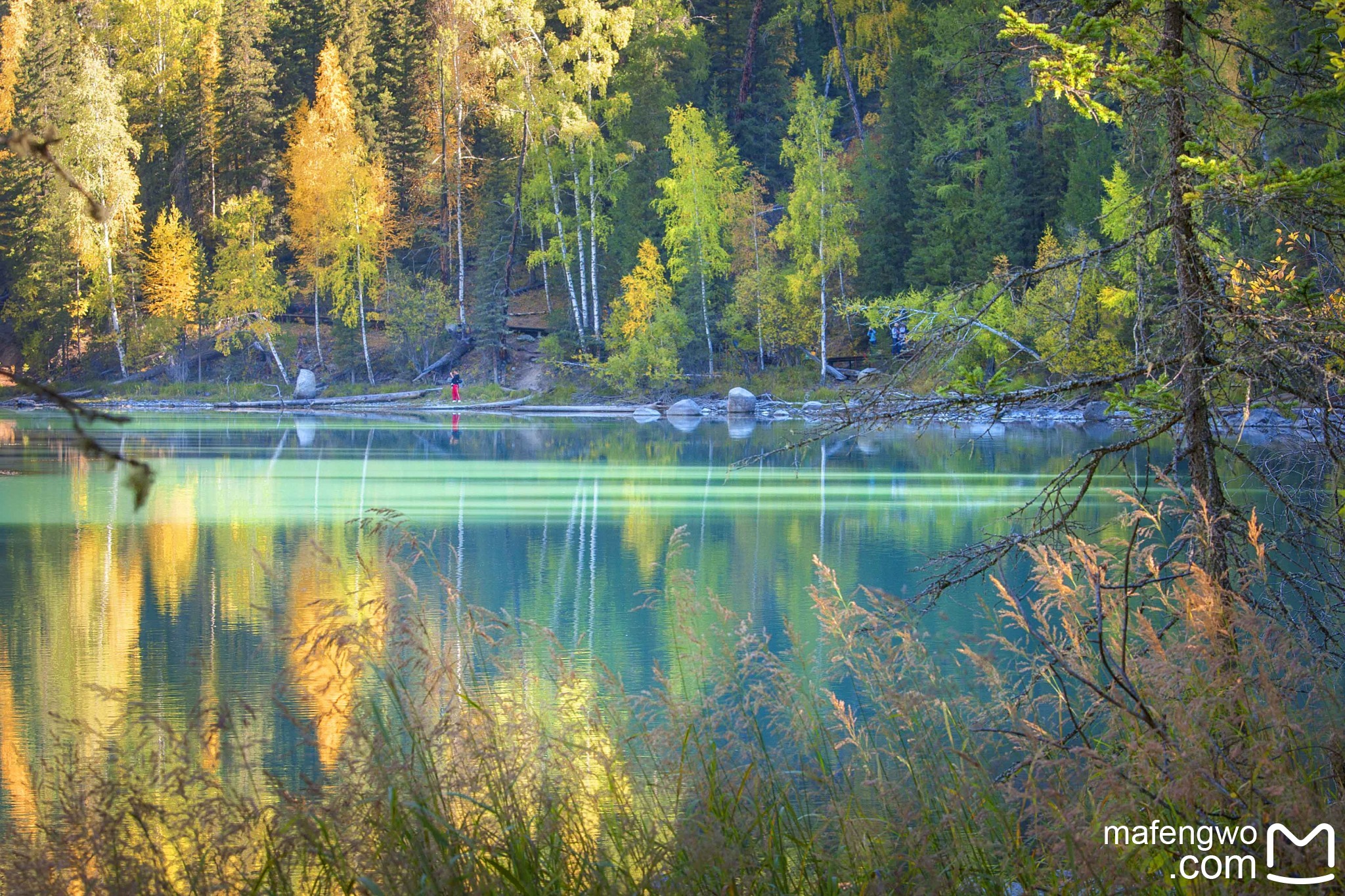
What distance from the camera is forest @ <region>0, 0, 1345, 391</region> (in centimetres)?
4075

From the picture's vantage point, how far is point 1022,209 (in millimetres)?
38844

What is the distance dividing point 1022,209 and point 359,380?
2404cm

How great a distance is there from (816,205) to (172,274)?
22.7m

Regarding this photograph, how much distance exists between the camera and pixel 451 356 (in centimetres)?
4784

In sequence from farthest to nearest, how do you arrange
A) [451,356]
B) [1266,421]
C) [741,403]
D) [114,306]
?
[451,356]
[114,306]
[741,403]
[1266,421]

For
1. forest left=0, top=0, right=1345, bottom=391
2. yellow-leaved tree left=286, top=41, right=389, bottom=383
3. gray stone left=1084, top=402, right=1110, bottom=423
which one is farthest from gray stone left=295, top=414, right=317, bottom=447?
gray stone left=1084, top=402, right=1110, bottom=423

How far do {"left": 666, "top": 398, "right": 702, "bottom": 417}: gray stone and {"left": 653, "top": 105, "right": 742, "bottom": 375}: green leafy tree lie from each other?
386 centimetres

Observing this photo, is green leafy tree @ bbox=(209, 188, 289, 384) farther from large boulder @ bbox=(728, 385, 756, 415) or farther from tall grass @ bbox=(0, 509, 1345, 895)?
tall grass @ bbox=(0, 509, 1345, 895)

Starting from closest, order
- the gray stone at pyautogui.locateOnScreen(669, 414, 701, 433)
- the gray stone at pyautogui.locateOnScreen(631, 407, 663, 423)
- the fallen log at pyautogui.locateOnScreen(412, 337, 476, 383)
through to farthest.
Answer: the gray stone at pyautogui.locateOnScreen(669, 414, 701, 433), the gray stone at pyautogui.locateOnScreen(631, 407, 663, 423), the fallen log at pyautogui.locateOnScreen(412, 337, 476, 383)

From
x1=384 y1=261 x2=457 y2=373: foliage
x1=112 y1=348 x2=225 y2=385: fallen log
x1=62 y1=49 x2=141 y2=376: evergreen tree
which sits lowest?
x1=112 y1=348 x2=225 y2=385: fallen log

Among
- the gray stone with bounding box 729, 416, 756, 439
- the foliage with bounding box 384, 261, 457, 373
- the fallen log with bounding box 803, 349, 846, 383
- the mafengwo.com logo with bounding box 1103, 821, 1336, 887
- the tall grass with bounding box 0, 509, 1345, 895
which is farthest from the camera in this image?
the foliage with bounding box 384, 261, 457, 373

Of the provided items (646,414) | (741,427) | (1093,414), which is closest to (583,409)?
(646,414)

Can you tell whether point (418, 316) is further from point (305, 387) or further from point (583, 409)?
point (583, 409)

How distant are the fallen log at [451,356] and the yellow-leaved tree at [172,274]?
28.1ft
